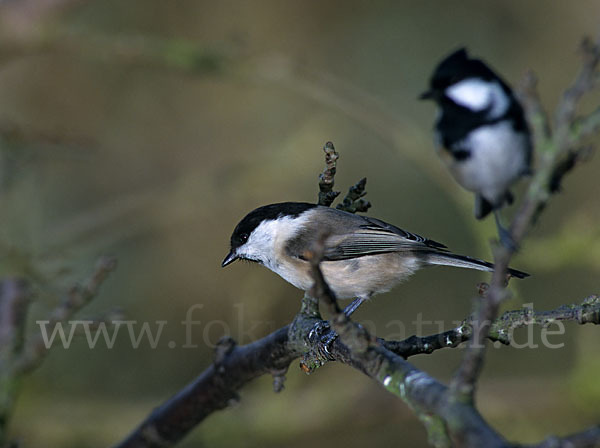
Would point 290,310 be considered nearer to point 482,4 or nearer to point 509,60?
point 509,60

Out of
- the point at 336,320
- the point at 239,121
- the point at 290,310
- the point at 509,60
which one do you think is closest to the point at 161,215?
the point at 290,310

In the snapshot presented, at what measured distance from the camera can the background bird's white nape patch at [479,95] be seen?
5.28 ft

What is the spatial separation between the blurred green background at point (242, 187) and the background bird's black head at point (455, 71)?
1.62 meters

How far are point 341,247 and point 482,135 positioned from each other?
1.82m

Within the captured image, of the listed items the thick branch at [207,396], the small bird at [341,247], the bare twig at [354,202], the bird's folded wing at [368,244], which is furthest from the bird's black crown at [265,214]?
the thick branch at [207,396]

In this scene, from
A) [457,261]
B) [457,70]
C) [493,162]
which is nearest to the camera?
[493,162]

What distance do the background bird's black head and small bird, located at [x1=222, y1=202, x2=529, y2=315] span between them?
143cm

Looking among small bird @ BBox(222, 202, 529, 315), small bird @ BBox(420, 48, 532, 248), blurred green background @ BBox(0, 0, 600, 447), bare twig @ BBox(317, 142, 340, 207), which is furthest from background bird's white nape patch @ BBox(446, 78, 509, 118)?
blurred green background @ BBox(0, 0, 600, 447)

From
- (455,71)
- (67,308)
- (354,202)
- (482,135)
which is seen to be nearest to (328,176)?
(354,202)

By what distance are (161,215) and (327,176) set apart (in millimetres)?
2350

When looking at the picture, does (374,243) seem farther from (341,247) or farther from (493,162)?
(493,162)

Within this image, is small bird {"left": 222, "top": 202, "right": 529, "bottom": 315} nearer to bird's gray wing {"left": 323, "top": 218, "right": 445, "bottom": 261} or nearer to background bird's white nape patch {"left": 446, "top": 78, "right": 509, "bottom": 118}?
bird's gray wing {"left": 323, "top": 218, "right": 445, "bottom": 261}

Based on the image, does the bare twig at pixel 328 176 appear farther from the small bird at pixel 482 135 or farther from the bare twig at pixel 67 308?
the bare twig at pixel 67 308

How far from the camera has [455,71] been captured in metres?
1.88
